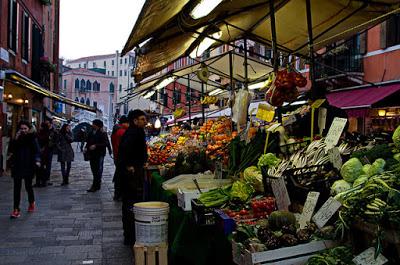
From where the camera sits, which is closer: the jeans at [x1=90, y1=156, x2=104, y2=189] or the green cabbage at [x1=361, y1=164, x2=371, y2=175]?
the green cabbage at [x1=361, y1=164, x2=371, y2=175]

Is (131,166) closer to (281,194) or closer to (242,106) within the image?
(242,106)

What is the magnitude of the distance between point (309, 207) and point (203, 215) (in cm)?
94

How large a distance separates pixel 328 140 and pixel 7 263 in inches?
159

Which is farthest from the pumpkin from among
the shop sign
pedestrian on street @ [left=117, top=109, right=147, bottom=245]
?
the shop sign

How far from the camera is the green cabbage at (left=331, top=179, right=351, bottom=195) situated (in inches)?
119

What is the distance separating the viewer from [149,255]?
4637 mm

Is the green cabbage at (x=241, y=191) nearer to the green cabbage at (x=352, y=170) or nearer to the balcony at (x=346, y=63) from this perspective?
the green cabbage at (x=352, y=170)

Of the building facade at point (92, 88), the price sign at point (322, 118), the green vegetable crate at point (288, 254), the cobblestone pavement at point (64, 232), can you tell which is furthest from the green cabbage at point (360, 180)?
the building facade at point (92, 88)

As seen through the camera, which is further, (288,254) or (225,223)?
(225,223)

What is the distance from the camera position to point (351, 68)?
16.9 m

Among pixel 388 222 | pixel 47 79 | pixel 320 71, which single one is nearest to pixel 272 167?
pixel 388 222

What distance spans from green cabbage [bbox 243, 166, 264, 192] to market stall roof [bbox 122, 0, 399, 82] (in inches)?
79.0

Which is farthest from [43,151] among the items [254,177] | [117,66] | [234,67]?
[117,66]

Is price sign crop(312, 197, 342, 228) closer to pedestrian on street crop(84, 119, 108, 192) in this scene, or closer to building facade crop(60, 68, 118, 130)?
pedestrian on street crop(84, 119, 108, 192)
